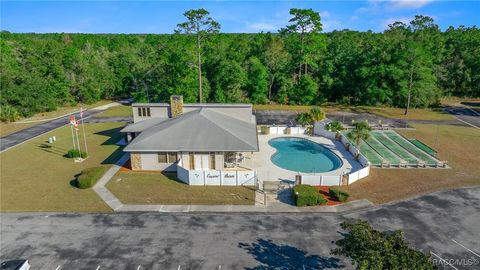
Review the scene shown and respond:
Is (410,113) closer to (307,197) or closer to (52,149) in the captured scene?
(307,197)

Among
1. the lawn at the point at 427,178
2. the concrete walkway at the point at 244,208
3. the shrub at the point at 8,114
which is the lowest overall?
the concrete walkway at the point at 244,208

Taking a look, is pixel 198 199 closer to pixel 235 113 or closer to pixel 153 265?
pixel 153 265

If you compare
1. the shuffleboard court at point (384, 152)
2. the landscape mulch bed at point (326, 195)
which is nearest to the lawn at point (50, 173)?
the landscape mulch bed at point (326, 195)

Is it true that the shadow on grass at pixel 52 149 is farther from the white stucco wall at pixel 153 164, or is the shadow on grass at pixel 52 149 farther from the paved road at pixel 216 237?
the paved road at pixel 216 237

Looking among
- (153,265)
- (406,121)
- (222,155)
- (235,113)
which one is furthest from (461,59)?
(153,265)

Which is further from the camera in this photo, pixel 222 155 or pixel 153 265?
pixel 222 155

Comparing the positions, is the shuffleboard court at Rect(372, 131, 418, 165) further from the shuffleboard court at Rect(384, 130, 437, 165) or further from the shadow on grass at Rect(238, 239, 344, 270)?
the shadow on grass at Rect(238, 239, 344, 270)
